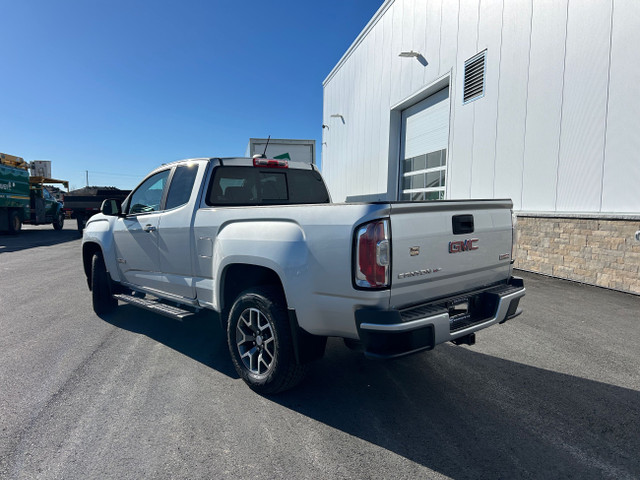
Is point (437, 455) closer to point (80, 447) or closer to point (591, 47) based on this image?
point (80, 447)

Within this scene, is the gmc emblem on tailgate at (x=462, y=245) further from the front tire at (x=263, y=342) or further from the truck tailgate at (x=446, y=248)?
the front tire at (x=263, y=342)

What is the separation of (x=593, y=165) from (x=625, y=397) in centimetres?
531

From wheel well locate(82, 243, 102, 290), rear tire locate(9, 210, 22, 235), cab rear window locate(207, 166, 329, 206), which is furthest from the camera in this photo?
rear tire locate(9, 210, 22, 235)

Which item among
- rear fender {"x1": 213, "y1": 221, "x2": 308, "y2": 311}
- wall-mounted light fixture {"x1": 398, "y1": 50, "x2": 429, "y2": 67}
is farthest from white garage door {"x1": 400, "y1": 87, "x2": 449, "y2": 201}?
rear fender {"x1": 213, "y1": 221, "x2": 308, "y2": 311}

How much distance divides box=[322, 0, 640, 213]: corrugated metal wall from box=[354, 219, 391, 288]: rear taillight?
244 inches

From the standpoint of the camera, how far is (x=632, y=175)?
6.48 meters

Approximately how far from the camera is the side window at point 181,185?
4107 mm

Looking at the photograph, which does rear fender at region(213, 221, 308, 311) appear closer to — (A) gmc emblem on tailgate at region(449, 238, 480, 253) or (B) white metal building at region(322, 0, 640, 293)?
(A) gmc emblem on tailgate at region(449, 238, 480, 253)

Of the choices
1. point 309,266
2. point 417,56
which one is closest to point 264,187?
point 309,266

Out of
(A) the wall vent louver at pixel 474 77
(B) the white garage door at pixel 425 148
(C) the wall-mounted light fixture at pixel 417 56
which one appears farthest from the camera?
(C) the wall-mounted light fixture at pixel 417 56

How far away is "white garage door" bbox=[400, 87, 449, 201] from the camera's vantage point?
12.1 m

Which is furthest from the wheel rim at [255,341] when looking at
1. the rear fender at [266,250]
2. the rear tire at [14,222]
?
the rear tire at [14,222]

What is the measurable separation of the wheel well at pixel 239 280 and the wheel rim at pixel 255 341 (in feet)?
0.90

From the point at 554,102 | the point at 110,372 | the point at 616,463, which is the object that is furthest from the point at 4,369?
the point at 554,102
